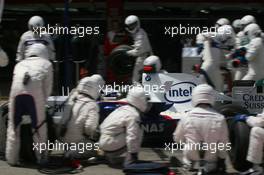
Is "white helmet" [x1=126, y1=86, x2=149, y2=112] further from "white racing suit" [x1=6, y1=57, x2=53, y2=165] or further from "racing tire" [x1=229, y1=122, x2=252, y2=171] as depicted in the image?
"racing tire" [x1=229, y1=122, x2=252, y2=171]

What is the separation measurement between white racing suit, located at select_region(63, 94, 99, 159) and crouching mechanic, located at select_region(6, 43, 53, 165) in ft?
1.18

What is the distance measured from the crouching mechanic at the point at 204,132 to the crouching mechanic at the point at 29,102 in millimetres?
1869

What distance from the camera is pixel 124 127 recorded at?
25.5 ft

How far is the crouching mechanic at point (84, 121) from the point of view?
8102 millimetres

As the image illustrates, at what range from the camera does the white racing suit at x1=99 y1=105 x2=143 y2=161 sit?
7614mm

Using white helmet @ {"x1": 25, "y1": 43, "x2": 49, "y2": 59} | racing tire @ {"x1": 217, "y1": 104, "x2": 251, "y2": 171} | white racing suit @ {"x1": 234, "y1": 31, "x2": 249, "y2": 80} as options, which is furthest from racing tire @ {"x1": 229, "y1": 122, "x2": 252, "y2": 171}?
white racing suit @ {"x1": 234, "y1": 31, "x2": 249, "y2": 80}

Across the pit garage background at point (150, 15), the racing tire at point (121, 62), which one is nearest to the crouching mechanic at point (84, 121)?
the racing tire at point (121, 62)

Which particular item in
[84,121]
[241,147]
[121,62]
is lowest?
[241,147]

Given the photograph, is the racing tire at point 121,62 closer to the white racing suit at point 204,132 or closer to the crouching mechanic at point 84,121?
the crouching mechanic at point 84,121

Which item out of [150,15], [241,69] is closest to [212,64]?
[241,69]

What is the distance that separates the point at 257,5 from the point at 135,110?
34.6ft

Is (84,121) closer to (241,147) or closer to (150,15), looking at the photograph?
(241,147)

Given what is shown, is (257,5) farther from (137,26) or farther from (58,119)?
(58,119)

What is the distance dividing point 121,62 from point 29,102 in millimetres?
4360
